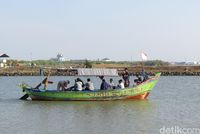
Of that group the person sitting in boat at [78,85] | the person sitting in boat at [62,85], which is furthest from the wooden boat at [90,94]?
the person sitting in boat at [62,85]

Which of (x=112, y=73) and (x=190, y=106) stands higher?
(x=112, y=73)

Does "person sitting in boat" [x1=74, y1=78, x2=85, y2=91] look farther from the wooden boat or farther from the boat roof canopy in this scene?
the boat roof canopy

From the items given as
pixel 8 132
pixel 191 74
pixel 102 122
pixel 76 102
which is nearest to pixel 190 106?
pixel 76 102

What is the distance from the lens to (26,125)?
2058cm

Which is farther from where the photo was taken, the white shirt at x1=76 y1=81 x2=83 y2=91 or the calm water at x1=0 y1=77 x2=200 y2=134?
the white shirt at x1=76 y1=81 x2=83 y2=91

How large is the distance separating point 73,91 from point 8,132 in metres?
10.8

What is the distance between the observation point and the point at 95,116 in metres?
23.1

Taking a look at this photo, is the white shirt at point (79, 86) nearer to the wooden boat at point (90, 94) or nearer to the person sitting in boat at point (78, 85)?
the person sitting in boat at point (78, 85)

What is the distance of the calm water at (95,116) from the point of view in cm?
1942

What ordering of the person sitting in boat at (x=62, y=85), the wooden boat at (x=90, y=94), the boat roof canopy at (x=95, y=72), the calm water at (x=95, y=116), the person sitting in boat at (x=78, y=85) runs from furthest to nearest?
1. the boat roof canopy at (x=95, y=72)
2. the person sitting in boat at (x=62, y=85)
3. the wooden boat at (x=90, y=94)
4. the person sitting in boat at (x=78, y=85)
5. the calm water at (x=95, y=116)

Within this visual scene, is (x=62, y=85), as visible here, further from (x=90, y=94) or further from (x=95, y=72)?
(x=95, y=72)

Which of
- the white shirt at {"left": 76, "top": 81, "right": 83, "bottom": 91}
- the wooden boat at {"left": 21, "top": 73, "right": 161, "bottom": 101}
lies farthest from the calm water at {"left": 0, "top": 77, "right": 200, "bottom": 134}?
the white shirt at {"left": 76, "top": 81, "right": 83, "bottom": 91}

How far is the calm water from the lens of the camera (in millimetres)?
19422

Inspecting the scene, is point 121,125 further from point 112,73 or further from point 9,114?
point 112,73
